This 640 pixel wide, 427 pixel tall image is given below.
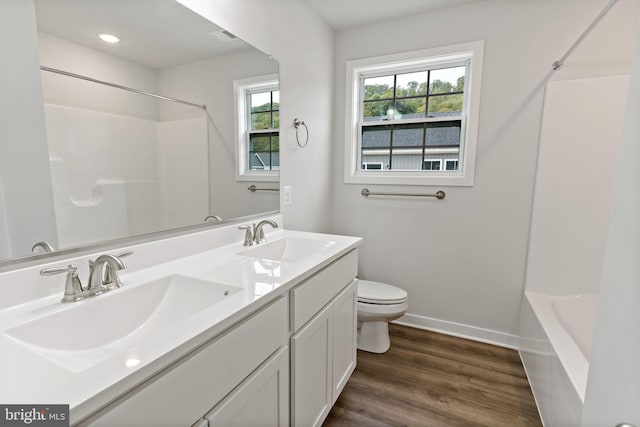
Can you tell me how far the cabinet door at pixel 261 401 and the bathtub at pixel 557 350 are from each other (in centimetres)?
109

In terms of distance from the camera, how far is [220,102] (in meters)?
1.48

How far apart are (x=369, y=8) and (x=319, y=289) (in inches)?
79.9

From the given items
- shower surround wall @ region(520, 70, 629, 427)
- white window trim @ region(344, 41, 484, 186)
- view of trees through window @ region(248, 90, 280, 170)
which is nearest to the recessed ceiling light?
view of trees through window @ region(248, 90, 280, 170)

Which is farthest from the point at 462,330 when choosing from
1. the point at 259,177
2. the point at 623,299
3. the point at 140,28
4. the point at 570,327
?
the point at 140,28

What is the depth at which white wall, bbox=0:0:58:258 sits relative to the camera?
0.79 meters

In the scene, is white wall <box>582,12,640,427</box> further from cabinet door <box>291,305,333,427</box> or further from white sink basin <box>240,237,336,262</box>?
white sink basin <box>240,237,336,262</box>

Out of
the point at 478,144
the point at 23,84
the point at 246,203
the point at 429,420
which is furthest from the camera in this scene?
the point at 478,144

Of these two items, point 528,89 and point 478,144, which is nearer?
point 528,89

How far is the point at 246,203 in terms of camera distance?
5.54ft

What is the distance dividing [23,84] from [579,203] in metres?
2.74

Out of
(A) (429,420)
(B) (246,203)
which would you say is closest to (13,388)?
(B) (246,203)

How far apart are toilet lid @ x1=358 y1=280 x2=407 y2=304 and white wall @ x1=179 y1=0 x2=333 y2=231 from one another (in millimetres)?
614

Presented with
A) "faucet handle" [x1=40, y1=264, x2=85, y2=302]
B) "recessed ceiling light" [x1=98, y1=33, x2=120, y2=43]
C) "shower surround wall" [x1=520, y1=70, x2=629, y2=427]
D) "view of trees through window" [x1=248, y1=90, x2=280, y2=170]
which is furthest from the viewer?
"shower surround wall" [x1=520, y1=70, x2=629, y2=427]

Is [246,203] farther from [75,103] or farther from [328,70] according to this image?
[328,70]
